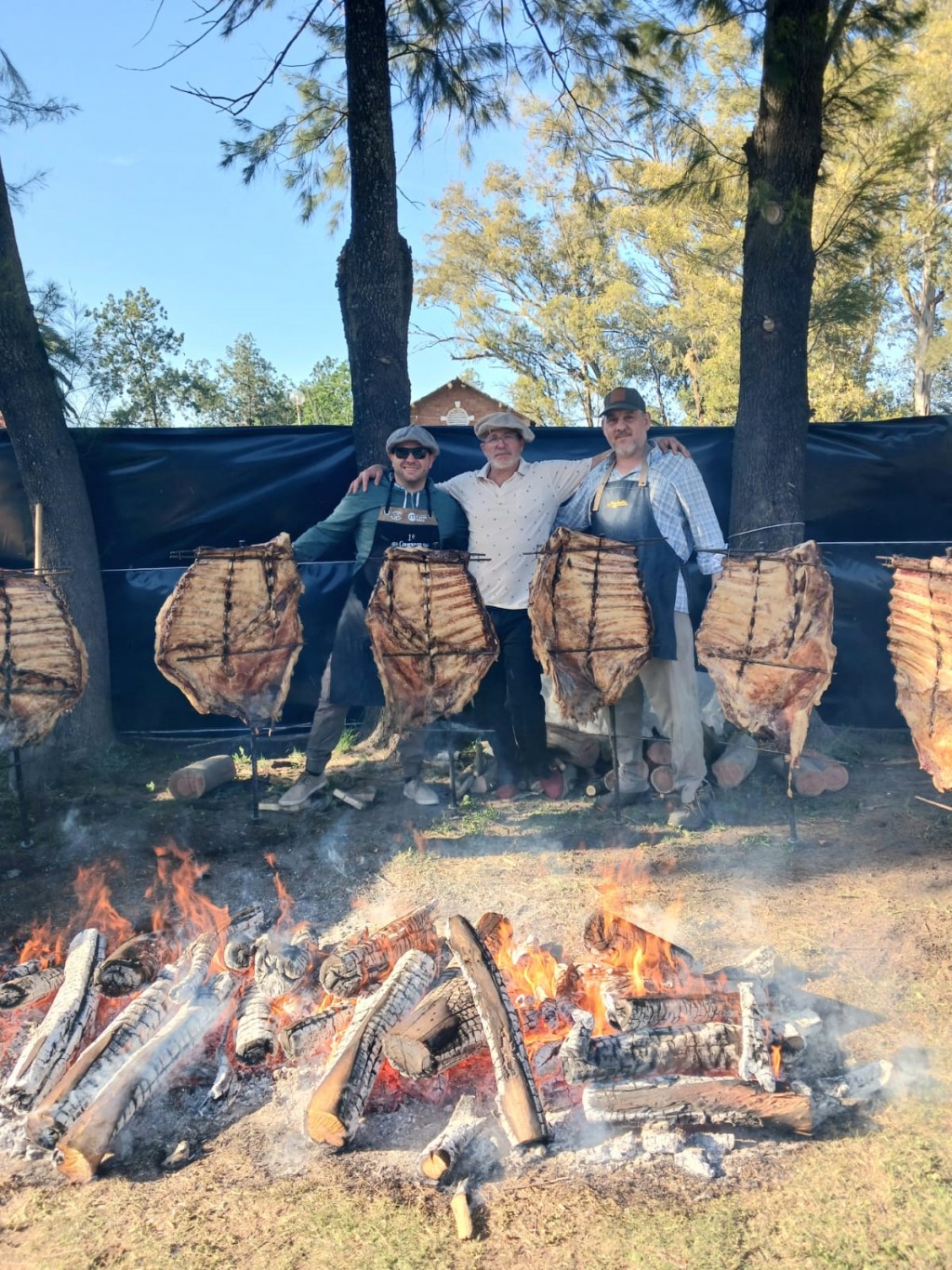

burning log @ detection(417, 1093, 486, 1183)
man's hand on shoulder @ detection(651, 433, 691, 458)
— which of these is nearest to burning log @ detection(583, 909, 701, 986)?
burning log @ detection(417, 1093, 486, 1183)

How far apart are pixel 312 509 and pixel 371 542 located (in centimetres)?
161

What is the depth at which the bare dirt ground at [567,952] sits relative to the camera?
7.80ft

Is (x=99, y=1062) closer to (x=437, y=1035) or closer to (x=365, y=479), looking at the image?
(x=437, y=1035)

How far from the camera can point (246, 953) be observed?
366cm

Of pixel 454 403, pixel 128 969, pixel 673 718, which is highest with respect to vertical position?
pixel 454 403

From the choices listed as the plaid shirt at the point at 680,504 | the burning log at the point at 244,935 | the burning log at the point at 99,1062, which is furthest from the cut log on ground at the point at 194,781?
the plaid shirt at the point at 680,504

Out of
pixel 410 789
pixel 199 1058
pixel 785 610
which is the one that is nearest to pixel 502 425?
pixel 785 610

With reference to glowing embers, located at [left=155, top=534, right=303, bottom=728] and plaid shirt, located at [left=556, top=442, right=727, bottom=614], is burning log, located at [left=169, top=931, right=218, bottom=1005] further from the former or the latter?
plaid shirt, located at [left=556, top=442, right=727, bottom=614]

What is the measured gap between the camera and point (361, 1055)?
2.91 m

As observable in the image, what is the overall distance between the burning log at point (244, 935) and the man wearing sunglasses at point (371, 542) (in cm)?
147

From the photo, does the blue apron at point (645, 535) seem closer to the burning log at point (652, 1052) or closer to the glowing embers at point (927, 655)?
the glowing embers at point (927, 655)

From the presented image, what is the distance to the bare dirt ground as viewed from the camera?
7.80ft

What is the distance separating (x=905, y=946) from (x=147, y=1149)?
310 centimetres

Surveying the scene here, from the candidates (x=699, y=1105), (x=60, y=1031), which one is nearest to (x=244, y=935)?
(x=60, y=1031)
